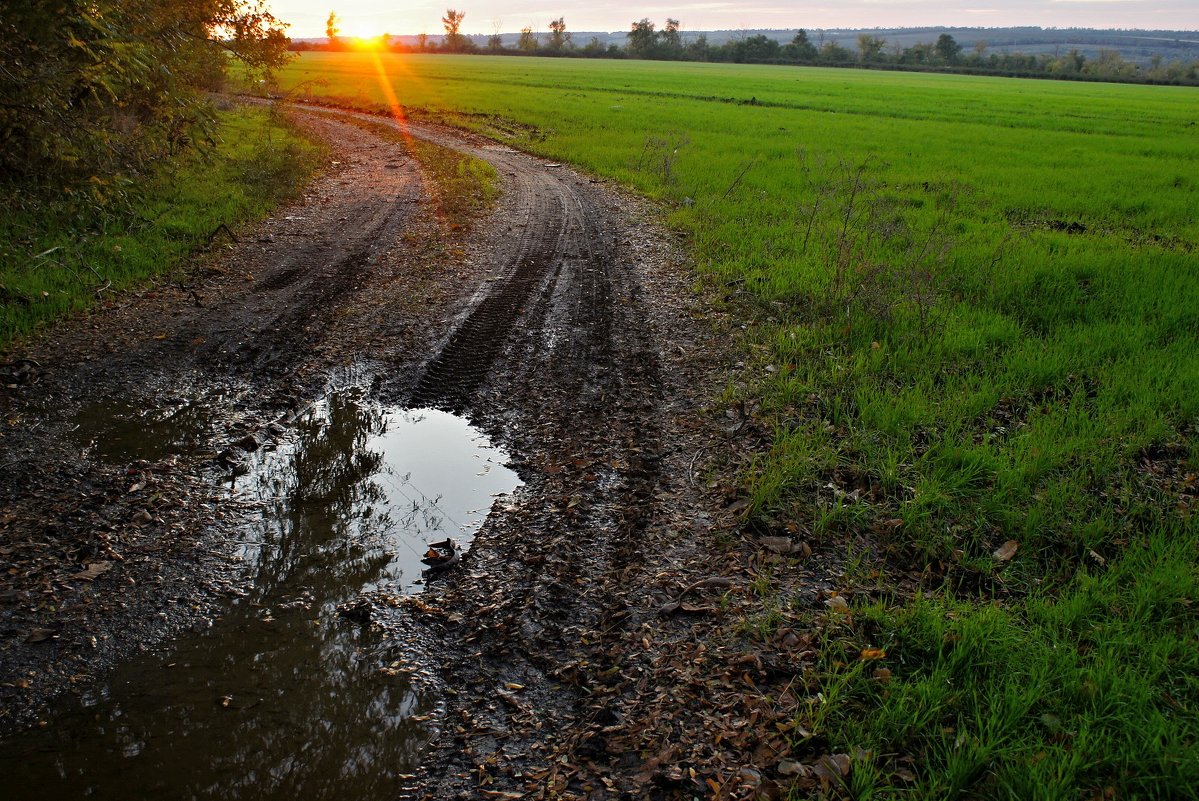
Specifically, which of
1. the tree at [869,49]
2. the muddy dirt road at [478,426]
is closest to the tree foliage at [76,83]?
the muddy dirt road at [478,426]

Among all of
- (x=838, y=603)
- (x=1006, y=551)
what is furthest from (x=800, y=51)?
(x=838, y=603)

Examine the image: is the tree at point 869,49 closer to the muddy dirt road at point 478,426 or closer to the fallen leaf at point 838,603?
the muddy dirt road at point 478,426

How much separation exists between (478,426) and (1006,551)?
A: 412 cm

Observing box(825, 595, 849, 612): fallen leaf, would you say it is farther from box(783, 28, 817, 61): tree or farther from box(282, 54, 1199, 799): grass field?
box(783, 28, 817, 61): tree

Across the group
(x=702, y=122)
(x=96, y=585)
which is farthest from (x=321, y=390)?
(x=702, y=122)

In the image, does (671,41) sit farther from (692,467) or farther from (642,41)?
(692,467)

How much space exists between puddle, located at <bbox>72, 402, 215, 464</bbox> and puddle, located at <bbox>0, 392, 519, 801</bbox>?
85 cm

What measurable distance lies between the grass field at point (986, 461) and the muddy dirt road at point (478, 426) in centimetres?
85

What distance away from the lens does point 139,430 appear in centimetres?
578

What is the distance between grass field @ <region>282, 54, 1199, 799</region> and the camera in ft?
10.9

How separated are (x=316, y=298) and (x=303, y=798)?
6871mm

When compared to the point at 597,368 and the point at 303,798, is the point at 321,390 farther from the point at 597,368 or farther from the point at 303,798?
the point at 303,798

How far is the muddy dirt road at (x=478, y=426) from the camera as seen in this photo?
356 centimetres

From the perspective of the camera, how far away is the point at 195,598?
4.10m
